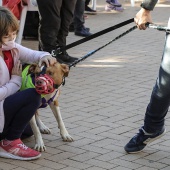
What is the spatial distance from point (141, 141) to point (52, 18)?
2.96 metres

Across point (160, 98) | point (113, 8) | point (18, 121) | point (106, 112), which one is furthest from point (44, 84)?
point (113, 8)

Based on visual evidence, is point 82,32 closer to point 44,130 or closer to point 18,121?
point 44,130

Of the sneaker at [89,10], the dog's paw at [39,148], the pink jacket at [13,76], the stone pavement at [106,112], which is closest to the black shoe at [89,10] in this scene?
the sneaker at [89,10]

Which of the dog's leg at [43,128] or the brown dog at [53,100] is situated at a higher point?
the brown dog at [53,100]

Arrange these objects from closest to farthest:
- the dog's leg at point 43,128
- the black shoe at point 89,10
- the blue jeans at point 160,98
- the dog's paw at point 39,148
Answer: the blue jeans at point 160,98 → the dog's paw at point 39,148 → the dog's leg at point 43,128 → the black shoe at point 89,10

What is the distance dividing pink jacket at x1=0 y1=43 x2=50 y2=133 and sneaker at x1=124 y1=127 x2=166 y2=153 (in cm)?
102

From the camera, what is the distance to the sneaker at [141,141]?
4.75m

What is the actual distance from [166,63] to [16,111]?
1220 millimetres

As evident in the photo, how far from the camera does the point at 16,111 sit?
4520 mm

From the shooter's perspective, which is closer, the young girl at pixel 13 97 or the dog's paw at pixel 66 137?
the young girl at pixel 13 97

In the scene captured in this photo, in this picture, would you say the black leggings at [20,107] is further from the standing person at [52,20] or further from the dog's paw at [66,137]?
the standing person at [52,20]

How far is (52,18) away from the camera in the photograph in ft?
23.9

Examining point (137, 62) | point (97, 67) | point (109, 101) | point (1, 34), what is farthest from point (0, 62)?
point (137, 62)

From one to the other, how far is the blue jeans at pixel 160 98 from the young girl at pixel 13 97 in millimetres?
853
